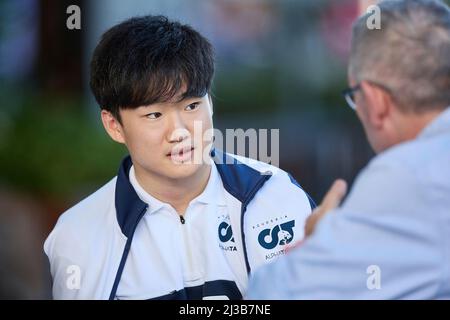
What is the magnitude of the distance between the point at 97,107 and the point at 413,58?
3.47m

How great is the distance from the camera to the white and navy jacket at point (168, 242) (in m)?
2.59

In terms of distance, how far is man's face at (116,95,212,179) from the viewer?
2.67 meters

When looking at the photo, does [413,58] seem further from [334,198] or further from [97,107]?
[97,107]

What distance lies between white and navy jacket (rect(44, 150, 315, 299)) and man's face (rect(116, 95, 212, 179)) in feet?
0.41

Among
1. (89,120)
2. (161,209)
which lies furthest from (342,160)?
(161,209)

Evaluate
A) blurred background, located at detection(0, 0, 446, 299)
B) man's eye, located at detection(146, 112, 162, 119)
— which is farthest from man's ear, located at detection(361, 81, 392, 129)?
blurred background, located at detection(0, 0, 446, 299)

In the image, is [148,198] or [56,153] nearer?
[148,198]

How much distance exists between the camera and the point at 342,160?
6133 mm

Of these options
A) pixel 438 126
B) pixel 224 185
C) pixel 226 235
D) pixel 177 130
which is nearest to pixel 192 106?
pixel 177 130

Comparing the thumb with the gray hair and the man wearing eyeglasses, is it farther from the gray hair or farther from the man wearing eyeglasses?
the gray hair

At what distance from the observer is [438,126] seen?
2043 mm
